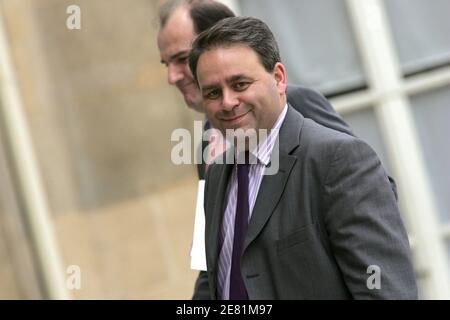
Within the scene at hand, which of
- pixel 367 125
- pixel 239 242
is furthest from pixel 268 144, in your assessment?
pixel 367 125

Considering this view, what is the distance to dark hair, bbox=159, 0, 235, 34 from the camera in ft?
11.1

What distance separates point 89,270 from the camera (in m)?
5.70

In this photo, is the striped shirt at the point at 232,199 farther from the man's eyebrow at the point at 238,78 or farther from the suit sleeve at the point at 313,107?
the suit sleeve at the point at 313,107

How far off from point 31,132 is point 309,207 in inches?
136

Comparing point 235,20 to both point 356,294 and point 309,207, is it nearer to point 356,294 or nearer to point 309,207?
point 309,207

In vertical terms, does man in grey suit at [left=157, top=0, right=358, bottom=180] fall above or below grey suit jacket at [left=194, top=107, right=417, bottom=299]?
above

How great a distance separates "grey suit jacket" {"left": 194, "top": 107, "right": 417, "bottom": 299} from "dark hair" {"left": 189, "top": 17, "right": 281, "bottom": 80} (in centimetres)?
18

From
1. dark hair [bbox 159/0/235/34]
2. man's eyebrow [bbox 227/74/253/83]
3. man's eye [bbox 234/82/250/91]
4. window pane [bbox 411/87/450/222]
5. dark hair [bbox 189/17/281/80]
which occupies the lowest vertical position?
window pane [bbox 411/87/450/222]

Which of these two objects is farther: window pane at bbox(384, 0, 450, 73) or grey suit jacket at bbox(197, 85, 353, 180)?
window pane at bbox(384, 0, 450, 73)

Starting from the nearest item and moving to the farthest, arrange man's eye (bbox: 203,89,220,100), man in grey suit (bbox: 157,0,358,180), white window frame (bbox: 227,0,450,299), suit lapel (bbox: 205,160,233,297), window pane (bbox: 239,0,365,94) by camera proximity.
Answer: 1. man's eye (bbox: 203,89,220,100)
2. suit lapel (bbox: 205,160,233,297)
3. man in grey suit (bbox: 157,0,358,180)
4. white window frame (bbox: 227,0,450,299)
5. window pane (bbox: 239,0,365,94)

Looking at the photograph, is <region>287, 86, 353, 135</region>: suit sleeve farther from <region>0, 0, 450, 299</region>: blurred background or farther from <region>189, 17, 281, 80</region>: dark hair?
<region>0, 0, 450, 299</region>: blurred background

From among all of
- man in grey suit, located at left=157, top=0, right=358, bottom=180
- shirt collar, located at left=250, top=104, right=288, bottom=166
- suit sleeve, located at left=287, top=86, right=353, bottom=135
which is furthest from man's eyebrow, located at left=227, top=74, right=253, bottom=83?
man in grey suit, located at left=157, top=0, right=358, bottom=180

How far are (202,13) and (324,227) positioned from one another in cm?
115
